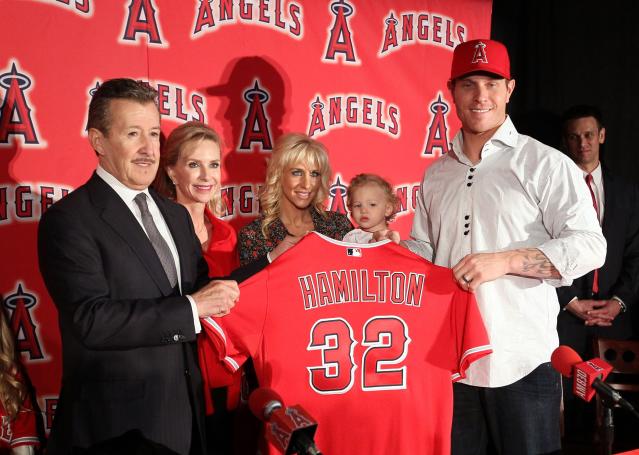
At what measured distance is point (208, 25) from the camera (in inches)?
150

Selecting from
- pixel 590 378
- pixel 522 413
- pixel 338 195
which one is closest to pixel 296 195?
pixel 338 195

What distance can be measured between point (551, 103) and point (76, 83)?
334 cm

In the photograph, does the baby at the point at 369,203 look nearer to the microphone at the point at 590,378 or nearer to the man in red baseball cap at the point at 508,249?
the man in red baseball cap at the point at 508,249

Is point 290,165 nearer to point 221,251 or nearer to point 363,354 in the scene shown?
point 221,251

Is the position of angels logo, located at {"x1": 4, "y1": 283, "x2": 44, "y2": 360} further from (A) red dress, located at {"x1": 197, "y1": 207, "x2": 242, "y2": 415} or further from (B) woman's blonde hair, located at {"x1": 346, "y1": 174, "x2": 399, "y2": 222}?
(B) woman's blonde hair, located at {"x1": 346, "y1": 174, "x2": 399, "y2": 222}

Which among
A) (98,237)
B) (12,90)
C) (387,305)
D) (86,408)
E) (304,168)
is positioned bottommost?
(86,408)

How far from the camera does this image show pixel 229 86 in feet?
12.8

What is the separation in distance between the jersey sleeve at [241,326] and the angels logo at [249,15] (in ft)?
6.67

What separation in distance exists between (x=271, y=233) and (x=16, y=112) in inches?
58.2

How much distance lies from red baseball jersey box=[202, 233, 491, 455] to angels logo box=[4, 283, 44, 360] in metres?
→ 1.59

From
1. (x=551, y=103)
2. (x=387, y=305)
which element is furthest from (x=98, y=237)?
(x=551, y=103)

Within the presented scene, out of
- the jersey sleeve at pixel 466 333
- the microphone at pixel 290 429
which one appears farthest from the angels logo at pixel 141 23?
the microphone at pixel 290 429

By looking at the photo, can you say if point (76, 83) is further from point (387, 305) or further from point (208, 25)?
point (387, 305)

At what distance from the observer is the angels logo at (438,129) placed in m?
4.50
